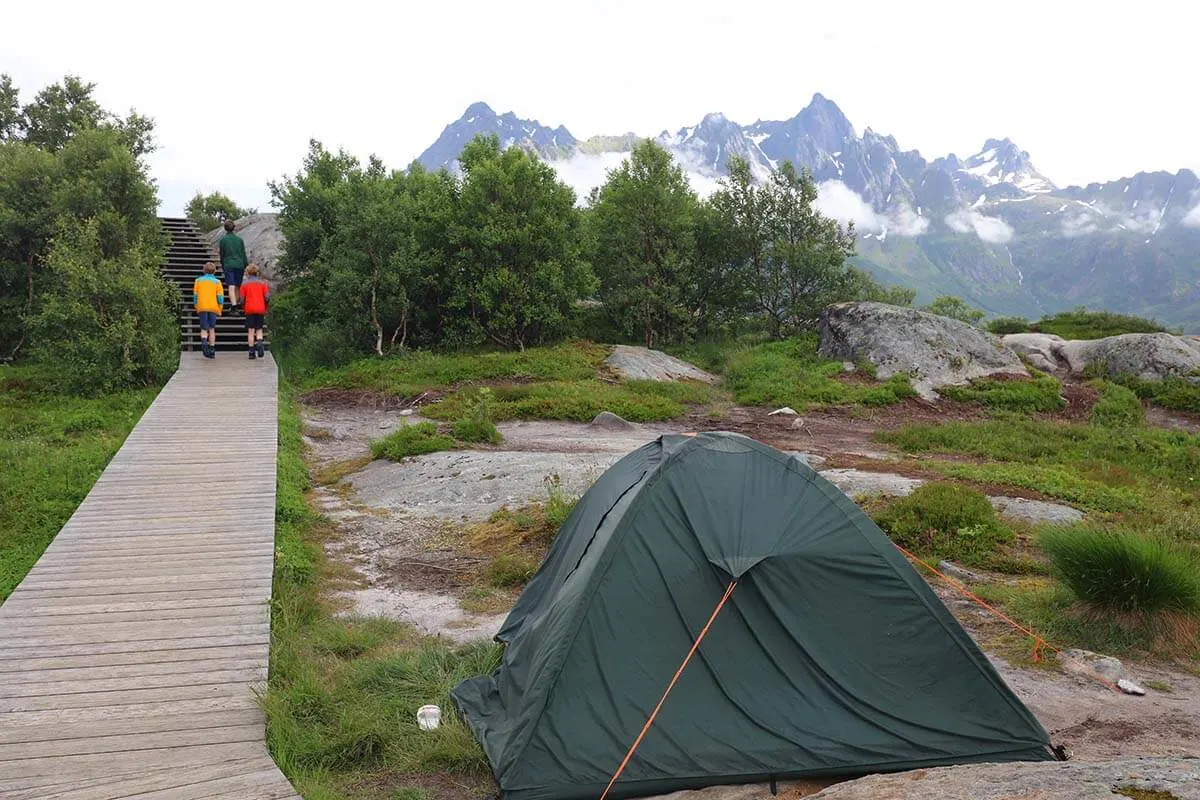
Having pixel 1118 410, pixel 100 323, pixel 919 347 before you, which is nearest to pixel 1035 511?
pixel 1118 410

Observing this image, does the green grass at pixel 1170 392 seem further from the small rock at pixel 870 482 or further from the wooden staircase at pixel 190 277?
the wooden staircase at pixel 190 277

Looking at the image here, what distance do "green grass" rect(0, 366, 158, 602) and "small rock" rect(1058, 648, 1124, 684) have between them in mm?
11479

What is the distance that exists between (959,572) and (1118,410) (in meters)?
15.9

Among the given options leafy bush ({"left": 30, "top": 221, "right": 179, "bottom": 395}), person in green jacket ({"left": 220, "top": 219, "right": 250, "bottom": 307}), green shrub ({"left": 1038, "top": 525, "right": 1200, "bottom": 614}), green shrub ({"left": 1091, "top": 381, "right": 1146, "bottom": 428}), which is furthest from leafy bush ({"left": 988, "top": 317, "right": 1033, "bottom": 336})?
leafy bush ({"left": 30, "top": 221, "right": 179, "bottom": 395})

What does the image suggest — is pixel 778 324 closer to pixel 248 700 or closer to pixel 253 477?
pixel 253 477

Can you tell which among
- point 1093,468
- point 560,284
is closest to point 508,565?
point 1093,468

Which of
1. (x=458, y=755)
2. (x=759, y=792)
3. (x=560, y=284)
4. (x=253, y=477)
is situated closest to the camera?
(x=759, y=792)

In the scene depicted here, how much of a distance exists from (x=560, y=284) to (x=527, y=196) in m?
3.27

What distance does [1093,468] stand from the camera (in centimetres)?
1577

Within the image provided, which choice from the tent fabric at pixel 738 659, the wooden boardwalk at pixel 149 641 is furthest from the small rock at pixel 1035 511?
the wooden boardwalk at pixel 149 641

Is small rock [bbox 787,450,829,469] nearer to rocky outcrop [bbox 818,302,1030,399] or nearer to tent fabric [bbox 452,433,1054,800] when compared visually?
tent fabric [bbox 452,433,1054,800]

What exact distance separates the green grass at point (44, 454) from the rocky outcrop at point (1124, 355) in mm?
26297

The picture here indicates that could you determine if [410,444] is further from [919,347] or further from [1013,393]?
[1013,393]

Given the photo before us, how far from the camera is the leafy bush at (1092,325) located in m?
34.4
